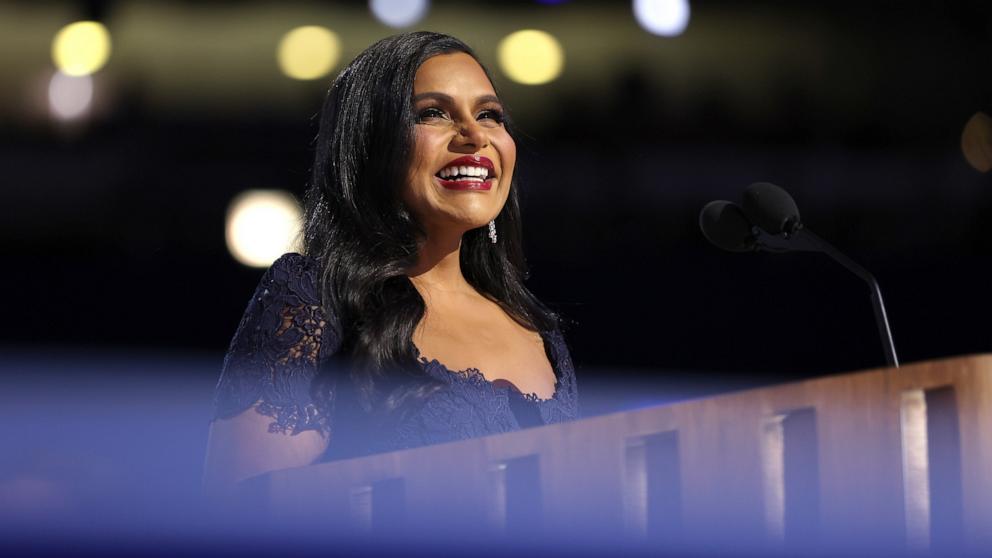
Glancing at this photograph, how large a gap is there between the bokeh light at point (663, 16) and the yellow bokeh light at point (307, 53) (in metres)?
1.03

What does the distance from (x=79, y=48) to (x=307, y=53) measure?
2.43 feet

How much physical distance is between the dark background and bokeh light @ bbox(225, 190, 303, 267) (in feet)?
0.13

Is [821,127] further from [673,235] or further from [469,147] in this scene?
[469,147]

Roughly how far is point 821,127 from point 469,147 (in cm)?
286

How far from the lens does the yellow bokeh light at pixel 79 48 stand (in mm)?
4598

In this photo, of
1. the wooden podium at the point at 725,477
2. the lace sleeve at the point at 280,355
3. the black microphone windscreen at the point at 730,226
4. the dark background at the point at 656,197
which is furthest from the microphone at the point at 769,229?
the dark background at the point at 656,197

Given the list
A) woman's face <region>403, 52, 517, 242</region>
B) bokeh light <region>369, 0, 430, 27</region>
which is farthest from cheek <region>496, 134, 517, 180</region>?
bokeh light <region>369, 0, 430, 27</region>

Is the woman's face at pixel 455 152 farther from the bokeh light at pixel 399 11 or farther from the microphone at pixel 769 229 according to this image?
the bokeh light at pixel 399 11

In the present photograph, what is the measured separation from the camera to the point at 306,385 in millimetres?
1931

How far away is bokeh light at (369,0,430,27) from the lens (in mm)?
4637

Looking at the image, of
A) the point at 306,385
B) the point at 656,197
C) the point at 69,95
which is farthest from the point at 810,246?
the point at 69,95

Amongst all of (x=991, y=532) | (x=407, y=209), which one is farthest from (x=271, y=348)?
(x=991, y=532)

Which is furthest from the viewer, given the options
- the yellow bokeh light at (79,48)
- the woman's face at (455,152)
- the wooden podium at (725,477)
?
the yellow bokeh light at (79,48)

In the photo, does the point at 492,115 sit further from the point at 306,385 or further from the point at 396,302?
the point at 306,385
